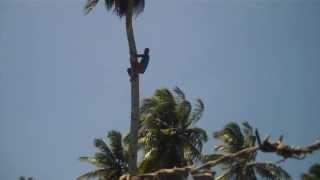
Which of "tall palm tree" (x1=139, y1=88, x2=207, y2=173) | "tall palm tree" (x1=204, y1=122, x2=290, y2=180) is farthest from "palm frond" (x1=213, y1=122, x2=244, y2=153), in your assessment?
"tall palm tree" (x1=139, y1=88, x2=207, y2=173)

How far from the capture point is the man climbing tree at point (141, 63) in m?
21.9

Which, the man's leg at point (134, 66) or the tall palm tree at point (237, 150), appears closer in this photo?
the man's leg at point (134, 66)

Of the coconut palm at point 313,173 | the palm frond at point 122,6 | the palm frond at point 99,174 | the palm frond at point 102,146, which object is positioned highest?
the palm frond at point 122,6

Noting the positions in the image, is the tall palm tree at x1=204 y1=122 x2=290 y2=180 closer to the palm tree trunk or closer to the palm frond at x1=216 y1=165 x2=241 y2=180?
the palm frond at x1=216 y1=165 x2=241 y2=180

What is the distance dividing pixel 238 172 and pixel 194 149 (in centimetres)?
417

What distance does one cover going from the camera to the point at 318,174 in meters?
21.5

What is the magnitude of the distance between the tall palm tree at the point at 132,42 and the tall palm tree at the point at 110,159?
13330mm

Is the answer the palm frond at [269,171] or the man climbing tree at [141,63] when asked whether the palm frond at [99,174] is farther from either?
the man climbing tree at [141,63]

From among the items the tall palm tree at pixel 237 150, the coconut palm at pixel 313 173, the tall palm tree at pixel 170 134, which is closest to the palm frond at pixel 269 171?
the tall palm tree at pixel 237 150

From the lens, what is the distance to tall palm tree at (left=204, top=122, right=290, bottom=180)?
35.2m

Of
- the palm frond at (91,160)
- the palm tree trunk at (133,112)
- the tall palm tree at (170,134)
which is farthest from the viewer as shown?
the palm frond at (91,160)

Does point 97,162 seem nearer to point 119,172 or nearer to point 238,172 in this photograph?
point 119,172

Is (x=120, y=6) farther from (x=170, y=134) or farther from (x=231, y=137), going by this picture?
(x=231, y=137)

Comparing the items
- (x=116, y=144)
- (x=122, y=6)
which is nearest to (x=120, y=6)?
(x=122, y=6)
